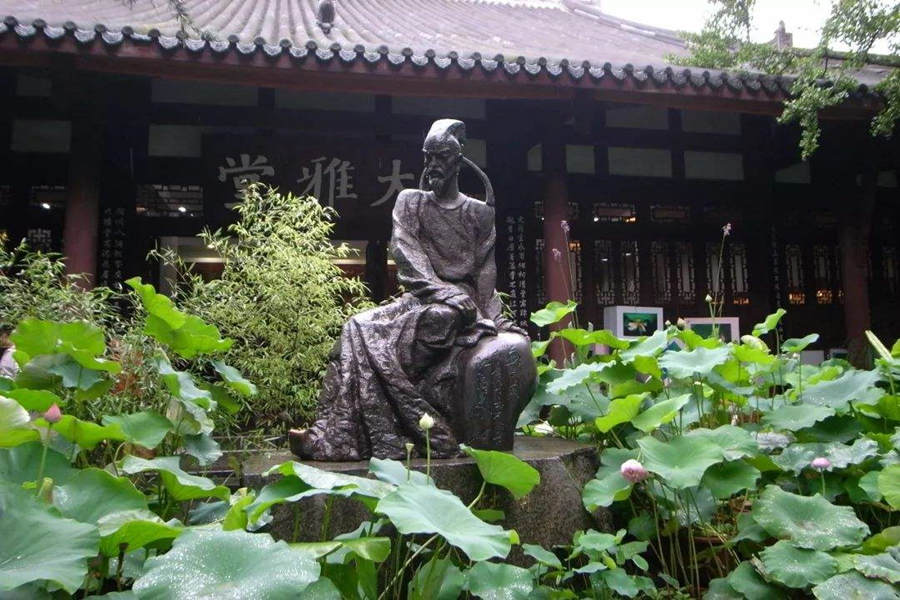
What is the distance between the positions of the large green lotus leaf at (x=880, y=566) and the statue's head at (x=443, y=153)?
2.33 meters

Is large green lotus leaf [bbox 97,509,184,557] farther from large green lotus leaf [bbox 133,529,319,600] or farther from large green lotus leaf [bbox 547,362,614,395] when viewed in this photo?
large green lotus leaf [bbox 547,362,614,395]

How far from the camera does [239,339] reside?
4.71 meters

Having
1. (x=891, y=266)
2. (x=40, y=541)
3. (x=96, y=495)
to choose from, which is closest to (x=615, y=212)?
(x=891, y=266)

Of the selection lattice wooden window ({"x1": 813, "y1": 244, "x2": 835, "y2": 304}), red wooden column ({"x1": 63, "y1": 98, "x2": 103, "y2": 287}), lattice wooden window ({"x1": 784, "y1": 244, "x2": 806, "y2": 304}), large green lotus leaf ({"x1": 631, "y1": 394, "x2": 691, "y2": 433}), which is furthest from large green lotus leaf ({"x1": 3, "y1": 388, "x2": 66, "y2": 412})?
lattice wooden window ({"x1": 813, "y1": 244, "x2": 835, "y2": 304})

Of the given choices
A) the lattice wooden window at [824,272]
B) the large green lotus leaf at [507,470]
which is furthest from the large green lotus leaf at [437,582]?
the lattice wooden window at [824,272]

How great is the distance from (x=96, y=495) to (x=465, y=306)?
5.48 ft

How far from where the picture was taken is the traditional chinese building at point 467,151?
5641 millimetres

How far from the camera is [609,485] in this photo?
105 inches

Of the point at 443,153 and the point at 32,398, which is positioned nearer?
the point at 32,398

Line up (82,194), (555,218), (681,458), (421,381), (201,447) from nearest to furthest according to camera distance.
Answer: (681,458)
(201,447)
(421,381)
(82,194)
(555,218)

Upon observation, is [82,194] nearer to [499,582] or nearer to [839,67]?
[499,582]

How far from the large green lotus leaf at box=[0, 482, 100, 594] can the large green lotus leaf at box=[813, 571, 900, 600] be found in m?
1.97

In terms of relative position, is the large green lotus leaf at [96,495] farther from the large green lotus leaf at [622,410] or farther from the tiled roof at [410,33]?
the tiled roof at [410,33]

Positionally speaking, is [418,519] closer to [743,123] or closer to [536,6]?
[743,123]
